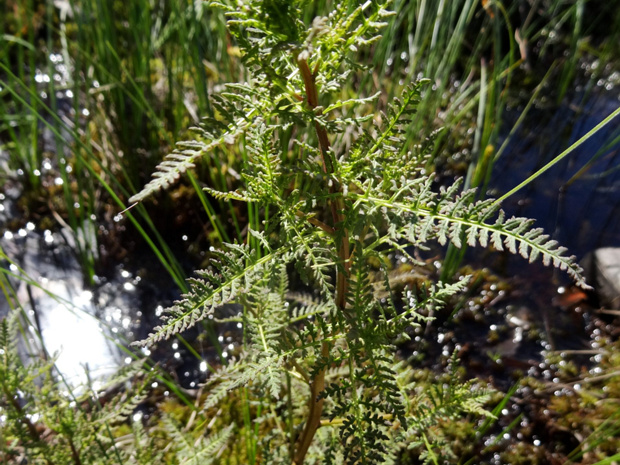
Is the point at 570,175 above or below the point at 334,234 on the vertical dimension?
above

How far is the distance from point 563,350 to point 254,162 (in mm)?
1414

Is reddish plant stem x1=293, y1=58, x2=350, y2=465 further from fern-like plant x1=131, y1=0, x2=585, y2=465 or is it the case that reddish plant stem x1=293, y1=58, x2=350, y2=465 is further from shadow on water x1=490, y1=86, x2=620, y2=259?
shadow on water x1=490, y1=86, x2=620, y2=259

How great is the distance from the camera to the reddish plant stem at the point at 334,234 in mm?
703

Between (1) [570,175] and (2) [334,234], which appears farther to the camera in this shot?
(1) [570,175]

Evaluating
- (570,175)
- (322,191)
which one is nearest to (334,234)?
(322,191)

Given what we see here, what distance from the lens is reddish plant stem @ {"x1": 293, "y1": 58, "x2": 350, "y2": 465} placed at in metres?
0.70

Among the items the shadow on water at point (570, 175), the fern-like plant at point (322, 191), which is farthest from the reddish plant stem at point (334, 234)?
the shadow on water at point (570, 175)

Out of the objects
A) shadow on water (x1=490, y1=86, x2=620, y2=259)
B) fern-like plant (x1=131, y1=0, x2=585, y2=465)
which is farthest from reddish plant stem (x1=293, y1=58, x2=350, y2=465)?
shadow on water (x1=490, y1=86, x2=620, y2=259)

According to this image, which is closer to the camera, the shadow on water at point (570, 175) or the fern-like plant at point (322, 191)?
the fern-like plant at point (322, 191)

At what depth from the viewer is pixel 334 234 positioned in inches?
30.8

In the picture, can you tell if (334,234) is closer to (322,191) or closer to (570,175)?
(322,191)

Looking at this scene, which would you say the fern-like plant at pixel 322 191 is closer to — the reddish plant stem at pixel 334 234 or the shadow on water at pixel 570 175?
the reddish plant stem at pixel 334 234

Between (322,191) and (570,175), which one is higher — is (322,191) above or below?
below

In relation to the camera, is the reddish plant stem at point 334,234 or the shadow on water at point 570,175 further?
the shadow on water at point 570,175
